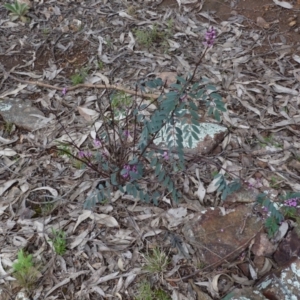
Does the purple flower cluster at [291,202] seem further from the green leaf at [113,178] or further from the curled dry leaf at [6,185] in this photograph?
the curled dry leaf at [6,185]

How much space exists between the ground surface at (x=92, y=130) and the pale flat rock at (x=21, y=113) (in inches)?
1.5

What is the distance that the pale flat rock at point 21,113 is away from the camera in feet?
10.2

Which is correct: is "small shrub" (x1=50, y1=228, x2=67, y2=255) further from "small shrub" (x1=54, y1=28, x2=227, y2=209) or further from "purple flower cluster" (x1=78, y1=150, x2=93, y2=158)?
"purple flower cluster" (x1=78, y1=150, x2=93, y2=158)

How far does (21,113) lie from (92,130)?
0.52 metres

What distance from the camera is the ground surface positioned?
7.82 ft

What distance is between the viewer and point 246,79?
3283 millimetres

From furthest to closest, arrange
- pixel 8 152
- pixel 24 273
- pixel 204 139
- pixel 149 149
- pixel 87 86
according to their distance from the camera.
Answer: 1. pixel 87 86
2. pixel 8 152
3. pixel 204 139
4. pixel 149 149
5. pixel 24 273

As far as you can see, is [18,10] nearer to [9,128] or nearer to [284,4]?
[9,128]

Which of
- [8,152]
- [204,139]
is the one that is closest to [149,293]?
[204,139]

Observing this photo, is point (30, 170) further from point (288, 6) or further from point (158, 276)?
point (288, 6)

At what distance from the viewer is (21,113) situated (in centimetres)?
317

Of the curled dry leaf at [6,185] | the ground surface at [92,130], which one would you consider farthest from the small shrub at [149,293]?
the curled dry leaf at [6,185]

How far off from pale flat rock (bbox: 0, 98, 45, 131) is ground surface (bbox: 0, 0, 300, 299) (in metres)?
0.04

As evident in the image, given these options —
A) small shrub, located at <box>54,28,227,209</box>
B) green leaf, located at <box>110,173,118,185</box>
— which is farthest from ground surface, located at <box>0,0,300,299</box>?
green leaf, located at <box>110,173,118,185</box>
